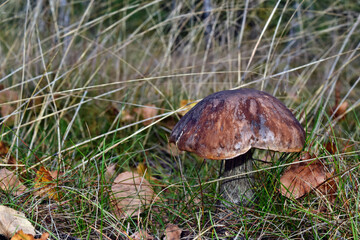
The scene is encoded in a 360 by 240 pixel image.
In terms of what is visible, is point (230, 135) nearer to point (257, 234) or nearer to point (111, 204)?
point (257, 234)

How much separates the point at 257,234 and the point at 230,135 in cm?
36

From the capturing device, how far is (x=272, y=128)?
1.09 m

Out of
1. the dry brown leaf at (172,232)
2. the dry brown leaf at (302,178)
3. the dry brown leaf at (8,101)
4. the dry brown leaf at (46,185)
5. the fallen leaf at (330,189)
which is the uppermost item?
the dry brown leaf at (8,101)

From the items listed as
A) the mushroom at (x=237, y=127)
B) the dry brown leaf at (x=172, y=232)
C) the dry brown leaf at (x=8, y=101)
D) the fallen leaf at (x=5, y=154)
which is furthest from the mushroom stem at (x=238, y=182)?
the dry brown leaf at (x=8, y=101)

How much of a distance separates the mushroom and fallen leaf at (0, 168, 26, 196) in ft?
2.04

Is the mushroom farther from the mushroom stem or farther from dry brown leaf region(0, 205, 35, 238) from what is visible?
dry brown leaf region(0, 205, 35, 238)

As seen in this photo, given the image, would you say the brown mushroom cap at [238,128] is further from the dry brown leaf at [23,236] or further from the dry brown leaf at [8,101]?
the dry brown leaf at [8,101]

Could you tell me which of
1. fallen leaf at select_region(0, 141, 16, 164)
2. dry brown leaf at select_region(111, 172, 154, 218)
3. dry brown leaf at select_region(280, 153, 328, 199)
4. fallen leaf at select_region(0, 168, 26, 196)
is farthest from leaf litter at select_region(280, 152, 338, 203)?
fallen leaf at select_region(0, 141, 16, 164)

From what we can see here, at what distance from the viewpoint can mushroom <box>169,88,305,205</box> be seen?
3.55 feet

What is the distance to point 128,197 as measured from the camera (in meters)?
1.33

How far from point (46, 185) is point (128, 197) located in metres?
0.33

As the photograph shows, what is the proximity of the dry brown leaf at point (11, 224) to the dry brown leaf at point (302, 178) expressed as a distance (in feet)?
2.73

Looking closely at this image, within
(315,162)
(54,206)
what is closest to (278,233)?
(315,162)

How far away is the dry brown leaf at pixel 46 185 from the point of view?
130 cm
